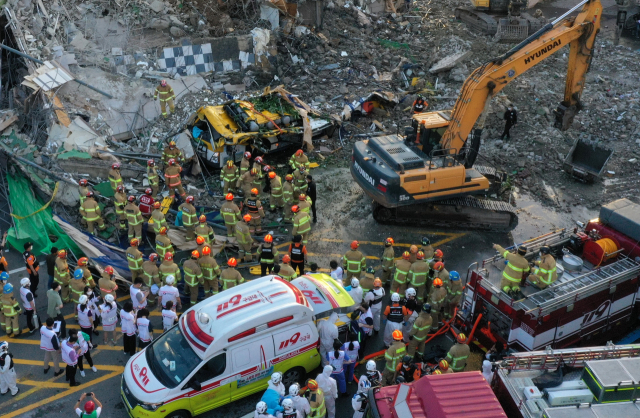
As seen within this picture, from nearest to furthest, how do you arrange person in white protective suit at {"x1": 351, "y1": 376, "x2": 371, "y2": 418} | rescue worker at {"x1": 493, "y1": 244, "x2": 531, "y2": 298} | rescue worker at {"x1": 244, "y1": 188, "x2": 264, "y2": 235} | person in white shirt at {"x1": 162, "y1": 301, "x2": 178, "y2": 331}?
person in white protective suit at {"x1": 351, "y1": 376, "x2": 371, "y2": 418}
rescue worker at {"x1": 493, "y1": 244, "x2": 531, "y2": 298}
person in white shirt at {"x1": 162, "y1": 301, "x2": 178, "y2": 331}
rescue worker at {"x1": 244, "y1": 188, "x2": 264, "y2": 235}

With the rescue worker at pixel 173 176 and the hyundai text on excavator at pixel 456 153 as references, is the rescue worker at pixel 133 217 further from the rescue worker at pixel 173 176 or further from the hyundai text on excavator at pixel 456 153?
the hyundai text on excavator at pixel 456 153

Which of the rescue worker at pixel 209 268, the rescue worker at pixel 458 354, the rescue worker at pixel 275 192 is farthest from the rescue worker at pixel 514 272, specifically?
the rescue worker at pixel 275 192

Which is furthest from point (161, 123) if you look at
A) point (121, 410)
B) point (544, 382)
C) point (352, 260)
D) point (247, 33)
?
point (544, 382)

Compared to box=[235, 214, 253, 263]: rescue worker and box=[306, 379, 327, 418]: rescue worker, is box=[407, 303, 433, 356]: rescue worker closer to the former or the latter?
box=[306, 379, 327, 418]: rescue worker

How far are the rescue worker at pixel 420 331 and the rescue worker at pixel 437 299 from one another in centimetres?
67

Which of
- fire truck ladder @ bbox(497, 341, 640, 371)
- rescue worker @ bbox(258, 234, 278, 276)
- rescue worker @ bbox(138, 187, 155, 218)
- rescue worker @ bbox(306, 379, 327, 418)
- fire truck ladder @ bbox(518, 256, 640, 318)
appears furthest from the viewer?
rescue worker @ bbox(138, 187, 155, 218)

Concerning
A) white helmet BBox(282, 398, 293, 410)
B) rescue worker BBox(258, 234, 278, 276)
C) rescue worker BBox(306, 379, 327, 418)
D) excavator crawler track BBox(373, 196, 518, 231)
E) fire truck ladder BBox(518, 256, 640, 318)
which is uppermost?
fire truck ladder BBox(518, 256, 640, 318)

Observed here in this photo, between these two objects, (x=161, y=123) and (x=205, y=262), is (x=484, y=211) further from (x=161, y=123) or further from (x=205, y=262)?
(x=161, y=123)

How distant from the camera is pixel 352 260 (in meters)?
13.4

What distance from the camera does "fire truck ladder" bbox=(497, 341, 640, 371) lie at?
29.3ft

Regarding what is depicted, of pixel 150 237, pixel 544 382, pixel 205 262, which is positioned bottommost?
pixel 150 237

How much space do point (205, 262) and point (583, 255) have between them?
772 cm

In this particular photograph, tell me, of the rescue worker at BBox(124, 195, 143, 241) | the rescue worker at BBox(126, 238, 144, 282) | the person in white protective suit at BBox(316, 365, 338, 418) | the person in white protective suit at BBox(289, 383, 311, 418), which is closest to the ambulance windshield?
the person in white protective suit at BBox(289, 383, 311, 418)

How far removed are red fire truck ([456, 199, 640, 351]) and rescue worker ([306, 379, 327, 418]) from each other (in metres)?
3.77
